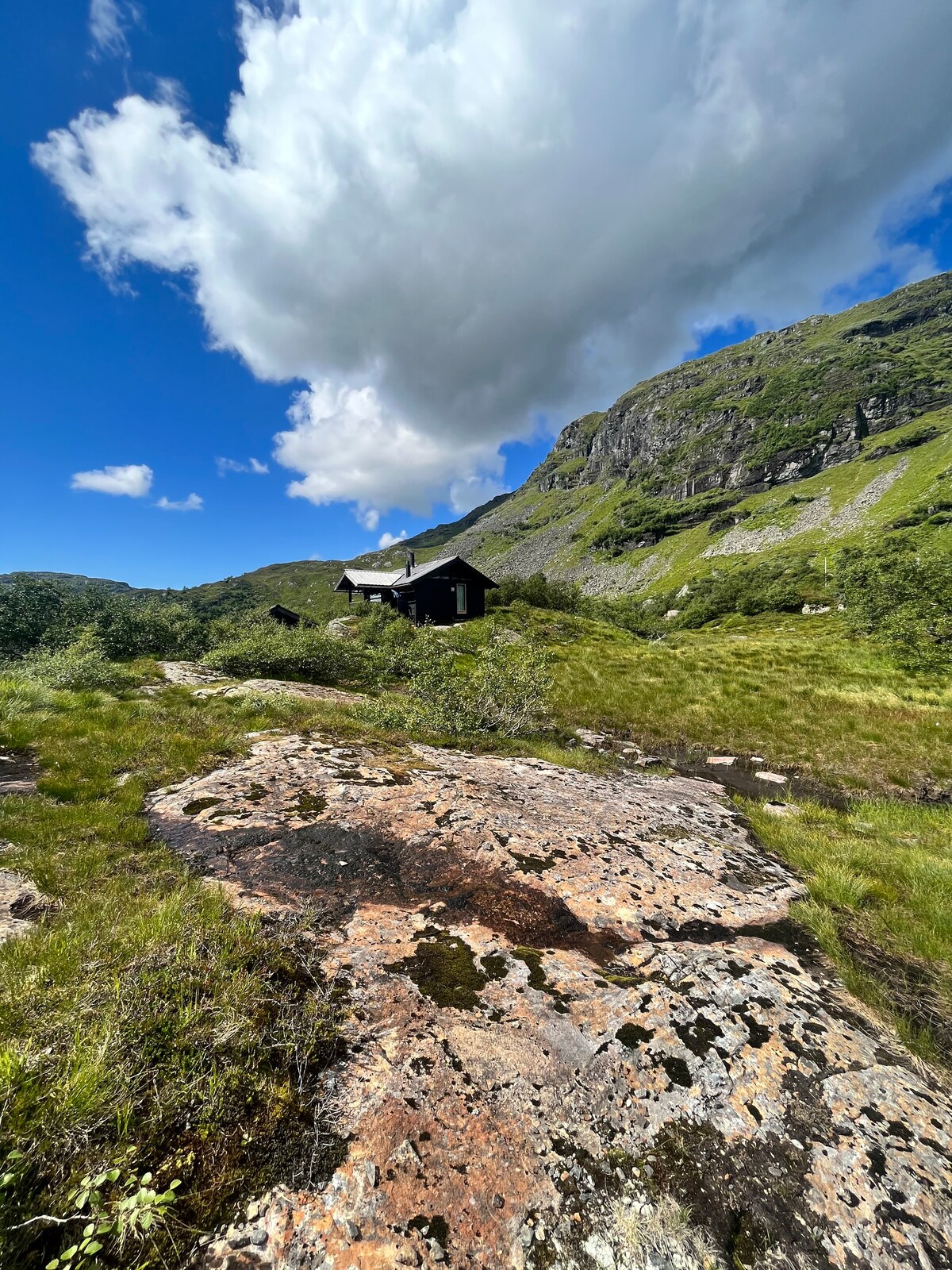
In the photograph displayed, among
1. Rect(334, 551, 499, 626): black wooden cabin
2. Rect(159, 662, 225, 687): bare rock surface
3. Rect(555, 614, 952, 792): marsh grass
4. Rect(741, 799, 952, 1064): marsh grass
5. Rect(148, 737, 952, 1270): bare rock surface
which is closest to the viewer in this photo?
Rect(148, 737, 952, 1270): bare rock surface

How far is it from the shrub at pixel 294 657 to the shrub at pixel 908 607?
2821 centimetres

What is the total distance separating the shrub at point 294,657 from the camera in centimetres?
2047

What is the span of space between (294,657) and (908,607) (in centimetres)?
3735

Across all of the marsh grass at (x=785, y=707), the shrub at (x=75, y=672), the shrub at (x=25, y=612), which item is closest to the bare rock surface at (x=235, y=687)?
the shrub at (x=75, y=672)

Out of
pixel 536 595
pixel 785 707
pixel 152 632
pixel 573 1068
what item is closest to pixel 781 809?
pixel 573 1068

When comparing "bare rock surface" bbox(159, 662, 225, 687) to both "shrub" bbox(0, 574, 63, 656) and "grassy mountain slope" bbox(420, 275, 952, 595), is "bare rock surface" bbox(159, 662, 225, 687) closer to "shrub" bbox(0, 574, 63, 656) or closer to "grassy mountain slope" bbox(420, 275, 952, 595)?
"shrub" bbox(0, 574, 63, 656)

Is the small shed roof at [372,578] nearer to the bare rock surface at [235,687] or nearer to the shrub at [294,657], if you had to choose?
the shrub at [294,657]

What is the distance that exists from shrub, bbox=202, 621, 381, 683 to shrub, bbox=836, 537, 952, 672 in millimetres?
28211

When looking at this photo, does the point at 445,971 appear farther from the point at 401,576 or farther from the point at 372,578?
the point at 372,578

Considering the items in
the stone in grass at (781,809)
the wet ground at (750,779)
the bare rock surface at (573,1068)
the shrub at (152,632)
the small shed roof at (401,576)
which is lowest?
the wet ground at (750,779)

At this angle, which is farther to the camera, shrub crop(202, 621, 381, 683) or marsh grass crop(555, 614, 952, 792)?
shrub crop(202, 621, 381, 683)

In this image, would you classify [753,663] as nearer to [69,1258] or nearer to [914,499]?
[69,1258]

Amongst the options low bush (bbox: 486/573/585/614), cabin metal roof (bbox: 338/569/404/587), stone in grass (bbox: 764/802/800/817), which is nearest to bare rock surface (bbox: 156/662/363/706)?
stone in grass (bbox: 764/802/800/817)

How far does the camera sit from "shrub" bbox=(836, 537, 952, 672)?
23.7 metres
